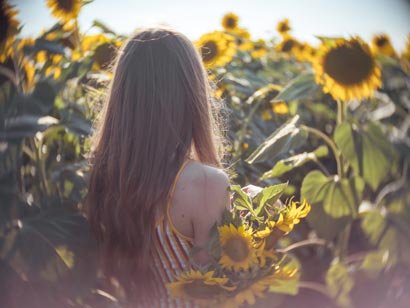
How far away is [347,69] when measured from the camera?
1.43 m

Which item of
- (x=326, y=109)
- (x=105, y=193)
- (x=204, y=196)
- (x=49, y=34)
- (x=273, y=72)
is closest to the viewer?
(x=204, y=196)

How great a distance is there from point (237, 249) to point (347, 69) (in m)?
0.66

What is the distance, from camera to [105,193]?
3.57 feet

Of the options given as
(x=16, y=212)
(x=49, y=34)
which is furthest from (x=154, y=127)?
(x=49, y=34)

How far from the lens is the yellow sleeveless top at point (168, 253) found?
1.01m

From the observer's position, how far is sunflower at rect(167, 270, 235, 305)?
0.89 metres

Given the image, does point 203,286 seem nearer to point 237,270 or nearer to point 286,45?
point 237,270

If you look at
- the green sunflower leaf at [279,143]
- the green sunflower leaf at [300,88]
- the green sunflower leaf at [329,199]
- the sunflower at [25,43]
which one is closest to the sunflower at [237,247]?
the green sunflower leaf at [279,143]

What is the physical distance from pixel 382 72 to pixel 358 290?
47 centimetres

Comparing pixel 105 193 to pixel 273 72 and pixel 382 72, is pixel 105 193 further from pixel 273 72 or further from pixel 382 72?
pixel 273 72

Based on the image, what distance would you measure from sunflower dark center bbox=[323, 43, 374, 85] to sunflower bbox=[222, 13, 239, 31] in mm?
1204

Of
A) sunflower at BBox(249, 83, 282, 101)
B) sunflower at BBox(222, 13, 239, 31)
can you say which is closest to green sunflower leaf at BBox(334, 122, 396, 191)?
sunflower at BBox(249, 83, 282, 101)

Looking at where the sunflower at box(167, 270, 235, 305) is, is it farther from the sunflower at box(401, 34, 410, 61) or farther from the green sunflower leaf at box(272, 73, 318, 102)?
the sunflower at box(401, 34, 410, 61)

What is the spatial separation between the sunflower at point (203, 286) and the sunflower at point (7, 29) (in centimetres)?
70
